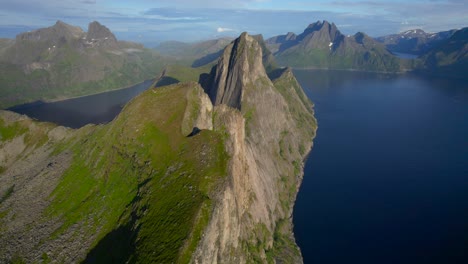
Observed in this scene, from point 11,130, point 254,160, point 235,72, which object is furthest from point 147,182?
point 235,72

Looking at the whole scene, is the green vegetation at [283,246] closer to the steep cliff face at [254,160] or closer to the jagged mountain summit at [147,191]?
the steep cliff face at [254,160]

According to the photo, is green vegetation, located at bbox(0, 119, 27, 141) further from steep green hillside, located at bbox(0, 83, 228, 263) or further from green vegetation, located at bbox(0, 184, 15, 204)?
green vegetation, located at bbox(0, 184, 15, 204)

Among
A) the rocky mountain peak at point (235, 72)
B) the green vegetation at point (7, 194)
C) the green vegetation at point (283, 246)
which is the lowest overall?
the green vegetation at point (283, 246)

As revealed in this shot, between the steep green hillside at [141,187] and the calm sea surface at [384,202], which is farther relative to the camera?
A: the calm sea surface at [384,202]

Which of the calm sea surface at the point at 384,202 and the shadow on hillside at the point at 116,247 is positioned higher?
the shadow on hillside at the point at 116,247

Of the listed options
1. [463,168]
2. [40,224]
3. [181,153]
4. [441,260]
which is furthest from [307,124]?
[40,224]

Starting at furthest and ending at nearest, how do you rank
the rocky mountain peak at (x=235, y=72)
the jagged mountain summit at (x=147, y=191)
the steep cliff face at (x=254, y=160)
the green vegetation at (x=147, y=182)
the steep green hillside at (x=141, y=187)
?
the rocky mountain peak at (x=235, y=72) → the steep cliff face at (x=254, y=160) → the jagged mountain summit at (x=147, y=191) → the steep green hillside at (x=141, y=187) → the green vegetation at (x=147, y=182)

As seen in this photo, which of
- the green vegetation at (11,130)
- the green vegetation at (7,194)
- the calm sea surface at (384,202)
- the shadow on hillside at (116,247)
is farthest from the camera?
the green vegetation at (11,130)

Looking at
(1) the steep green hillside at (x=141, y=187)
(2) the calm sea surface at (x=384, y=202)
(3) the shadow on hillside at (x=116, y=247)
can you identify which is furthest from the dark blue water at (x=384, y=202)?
(3) the shadow on hillside at (x=116, y=247)
